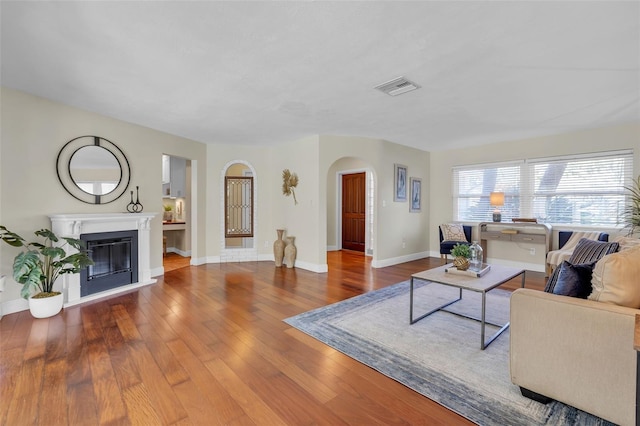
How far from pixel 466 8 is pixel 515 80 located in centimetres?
144

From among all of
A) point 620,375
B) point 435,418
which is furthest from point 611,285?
point 435,418

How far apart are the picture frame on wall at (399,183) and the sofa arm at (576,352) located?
4.10 meters

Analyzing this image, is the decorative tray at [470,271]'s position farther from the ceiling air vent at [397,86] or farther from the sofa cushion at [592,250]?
Result: the ceiling air vent at [397,86]

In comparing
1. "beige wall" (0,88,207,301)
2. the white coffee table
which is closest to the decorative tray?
the white coffee table

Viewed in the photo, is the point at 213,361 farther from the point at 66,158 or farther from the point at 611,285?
the point at 66,158

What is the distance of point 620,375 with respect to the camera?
55.9 inches

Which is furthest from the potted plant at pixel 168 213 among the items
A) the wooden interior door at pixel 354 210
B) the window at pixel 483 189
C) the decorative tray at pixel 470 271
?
the window at pixel 483 189

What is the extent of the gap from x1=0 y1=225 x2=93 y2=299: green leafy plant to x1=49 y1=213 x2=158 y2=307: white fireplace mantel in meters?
0.13

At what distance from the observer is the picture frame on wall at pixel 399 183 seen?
5.72 meters

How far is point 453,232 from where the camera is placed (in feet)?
19.0

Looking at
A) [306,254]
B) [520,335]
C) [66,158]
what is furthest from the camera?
[306,254]

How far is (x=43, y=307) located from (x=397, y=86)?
428 centimetres

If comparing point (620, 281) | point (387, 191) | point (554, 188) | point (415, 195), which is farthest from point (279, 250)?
point (554, 188)

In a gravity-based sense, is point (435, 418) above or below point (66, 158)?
below
